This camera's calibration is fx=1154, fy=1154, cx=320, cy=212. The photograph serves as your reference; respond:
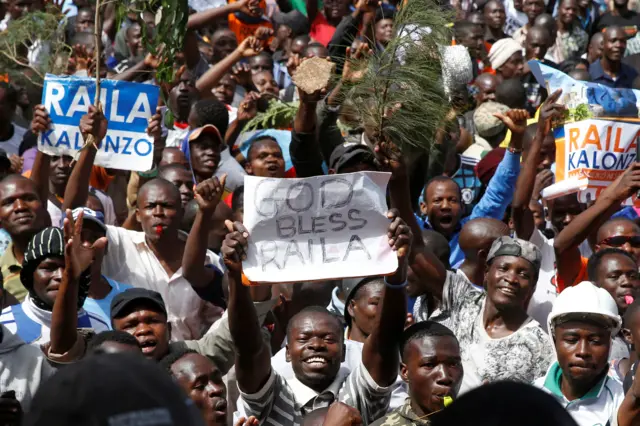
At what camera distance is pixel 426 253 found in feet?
18.7

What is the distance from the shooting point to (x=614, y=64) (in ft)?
37.8

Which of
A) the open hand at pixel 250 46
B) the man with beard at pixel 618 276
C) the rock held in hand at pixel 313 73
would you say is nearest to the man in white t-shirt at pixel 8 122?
the open hand at pixel 250 46

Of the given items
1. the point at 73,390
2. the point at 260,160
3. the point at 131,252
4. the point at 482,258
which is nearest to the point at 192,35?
the point at 260,160

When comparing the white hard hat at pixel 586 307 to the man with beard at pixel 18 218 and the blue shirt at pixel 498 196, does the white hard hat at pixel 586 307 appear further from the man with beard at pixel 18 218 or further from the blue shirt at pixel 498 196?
the man with beard at pixel 18 218

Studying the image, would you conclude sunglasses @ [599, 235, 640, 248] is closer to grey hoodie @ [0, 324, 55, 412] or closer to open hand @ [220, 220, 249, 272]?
open hand @ [220, 220, 249, 272]

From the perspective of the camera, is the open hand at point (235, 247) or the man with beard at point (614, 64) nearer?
the open hand at point (235, 247)

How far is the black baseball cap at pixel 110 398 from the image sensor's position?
5.14 feet

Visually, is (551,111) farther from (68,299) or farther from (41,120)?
(68,299)

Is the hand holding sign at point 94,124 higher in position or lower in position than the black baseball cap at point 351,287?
higher

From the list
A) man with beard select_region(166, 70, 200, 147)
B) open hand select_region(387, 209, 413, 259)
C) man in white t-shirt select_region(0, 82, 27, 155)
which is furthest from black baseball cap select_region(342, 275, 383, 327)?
man in white t-shirt select_region(0, 82, 27, 155)

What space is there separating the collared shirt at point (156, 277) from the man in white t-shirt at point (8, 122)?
245 cm

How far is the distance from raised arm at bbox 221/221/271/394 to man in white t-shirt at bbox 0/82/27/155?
451 centimetres

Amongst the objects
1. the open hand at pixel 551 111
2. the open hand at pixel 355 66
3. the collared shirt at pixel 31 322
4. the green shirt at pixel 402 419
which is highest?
the open hand at pixel 355 66

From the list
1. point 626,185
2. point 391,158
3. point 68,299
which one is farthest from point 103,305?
point 626,185
